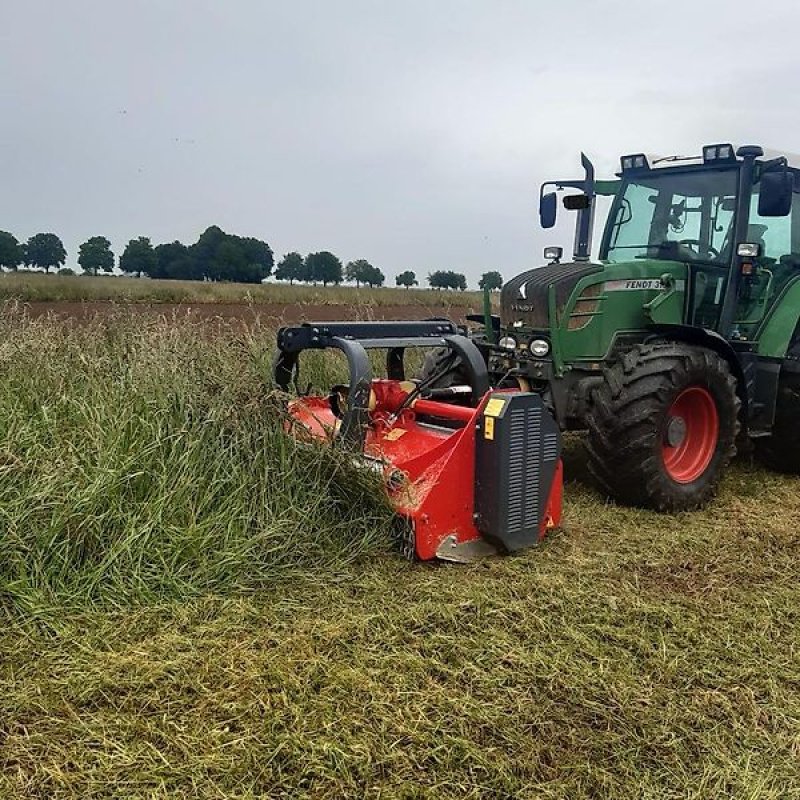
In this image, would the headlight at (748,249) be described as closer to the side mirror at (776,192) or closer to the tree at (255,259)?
the side mirror at (776,192)

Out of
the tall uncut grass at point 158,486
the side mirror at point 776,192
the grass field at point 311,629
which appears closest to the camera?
the grass field at point 311,629

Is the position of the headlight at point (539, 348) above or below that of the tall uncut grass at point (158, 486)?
above

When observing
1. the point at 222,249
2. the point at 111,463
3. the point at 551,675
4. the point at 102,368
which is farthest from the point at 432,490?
the point at 222,249

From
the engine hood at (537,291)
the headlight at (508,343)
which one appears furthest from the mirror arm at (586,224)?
the headlight at (508,343)

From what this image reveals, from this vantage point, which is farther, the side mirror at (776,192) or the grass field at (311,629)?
the side mirror at (776,192)

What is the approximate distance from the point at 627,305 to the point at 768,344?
1.12 meters

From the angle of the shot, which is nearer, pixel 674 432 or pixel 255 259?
pixel 674 432

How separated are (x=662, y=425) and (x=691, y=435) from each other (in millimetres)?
526

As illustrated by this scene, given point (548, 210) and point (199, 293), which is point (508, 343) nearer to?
point (548, 210)

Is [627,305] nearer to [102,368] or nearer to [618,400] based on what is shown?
[618,400]

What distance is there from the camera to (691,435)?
5254 millimetres

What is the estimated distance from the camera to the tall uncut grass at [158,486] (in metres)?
3.31

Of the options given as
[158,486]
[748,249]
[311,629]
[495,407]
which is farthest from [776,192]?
[158,486]

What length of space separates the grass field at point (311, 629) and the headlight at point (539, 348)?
1.03 metres
